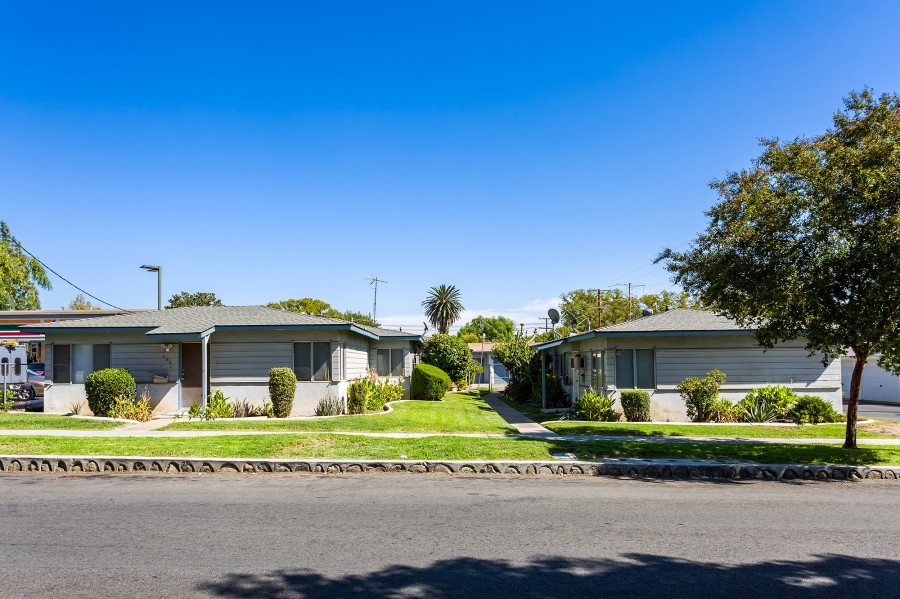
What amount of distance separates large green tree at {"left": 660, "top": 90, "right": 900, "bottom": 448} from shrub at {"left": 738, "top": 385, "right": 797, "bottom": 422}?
6.30 m

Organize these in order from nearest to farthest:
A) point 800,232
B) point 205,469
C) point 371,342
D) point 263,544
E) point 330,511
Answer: point 263,544
point 330,511
point 205,469
point 800,232
point 371,342

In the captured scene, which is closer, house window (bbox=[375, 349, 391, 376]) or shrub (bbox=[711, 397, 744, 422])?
shrub (bbox=[711, 397, 744, 422])

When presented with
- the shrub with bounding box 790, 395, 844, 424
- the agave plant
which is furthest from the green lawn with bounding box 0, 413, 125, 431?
the shrub with bounding box 790, 395, 844, 424

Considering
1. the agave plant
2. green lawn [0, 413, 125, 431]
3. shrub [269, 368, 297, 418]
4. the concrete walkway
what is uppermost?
shrub [269, 368, 297, 418]

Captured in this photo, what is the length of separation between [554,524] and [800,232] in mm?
8179

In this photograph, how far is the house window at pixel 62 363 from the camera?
21594mm

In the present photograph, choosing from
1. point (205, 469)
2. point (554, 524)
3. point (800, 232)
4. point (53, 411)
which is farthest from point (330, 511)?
point (53, 411)

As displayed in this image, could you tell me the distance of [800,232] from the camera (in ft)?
41.6

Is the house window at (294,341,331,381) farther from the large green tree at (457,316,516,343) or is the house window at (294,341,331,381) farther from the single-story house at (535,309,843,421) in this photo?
the large green tree at (457,316,516,343)

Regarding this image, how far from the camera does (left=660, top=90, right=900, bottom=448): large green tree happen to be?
11.8 metres

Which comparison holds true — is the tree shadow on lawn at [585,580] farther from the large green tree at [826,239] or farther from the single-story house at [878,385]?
the single-story house at [878,385]

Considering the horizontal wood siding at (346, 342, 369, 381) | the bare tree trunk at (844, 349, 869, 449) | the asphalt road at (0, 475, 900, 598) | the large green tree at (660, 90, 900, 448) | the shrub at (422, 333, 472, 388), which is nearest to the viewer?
the asphalt road at (0, 475, 900, 598)

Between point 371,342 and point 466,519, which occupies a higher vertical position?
point 371,342

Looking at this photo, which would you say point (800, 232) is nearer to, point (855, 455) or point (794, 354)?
point (855, 455)
